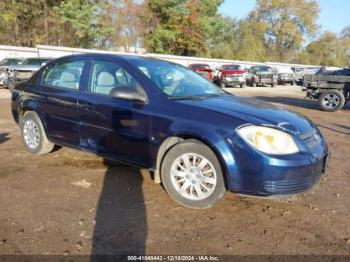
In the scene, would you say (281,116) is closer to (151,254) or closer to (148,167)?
(148,167)

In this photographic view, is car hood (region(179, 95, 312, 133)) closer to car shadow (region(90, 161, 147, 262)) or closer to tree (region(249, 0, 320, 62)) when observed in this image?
car shadow (region(90, 161, 147, 262))

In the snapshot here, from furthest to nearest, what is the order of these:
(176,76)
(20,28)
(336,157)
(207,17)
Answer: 1. (207,17)
2. (20,28)
3. (336,157)
4. (176,76)

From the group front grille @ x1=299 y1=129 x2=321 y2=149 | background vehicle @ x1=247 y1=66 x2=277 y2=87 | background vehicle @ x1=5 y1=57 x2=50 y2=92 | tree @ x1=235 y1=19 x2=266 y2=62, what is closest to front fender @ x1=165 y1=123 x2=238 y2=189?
front grille @ x1=299 y1=129 x2=321 y2=149

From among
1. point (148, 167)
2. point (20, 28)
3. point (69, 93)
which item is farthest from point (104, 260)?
point (20, 28)

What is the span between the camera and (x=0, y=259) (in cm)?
305

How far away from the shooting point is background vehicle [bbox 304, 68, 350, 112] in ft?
44.0

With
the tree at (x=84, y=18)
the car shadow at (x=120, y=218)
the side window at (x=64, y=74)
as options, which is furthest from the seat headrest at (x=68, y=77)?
the tree at (x=84, y=18)

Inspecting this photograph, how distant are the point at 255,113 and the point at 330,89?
1068cm

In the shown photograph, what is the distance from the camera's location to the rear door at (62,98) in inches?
203

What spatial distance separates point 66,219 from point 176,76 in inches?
88.8

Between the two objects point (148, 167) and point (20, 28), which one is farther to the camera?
point (20, 28)

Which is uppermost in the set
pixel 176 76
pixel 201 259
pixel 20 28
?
pixel 20 28

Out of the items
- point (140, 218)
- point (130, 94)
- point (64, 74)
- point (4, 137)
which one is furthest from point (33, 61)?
point (140, 218)

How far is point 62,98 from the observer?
5.26 metres
